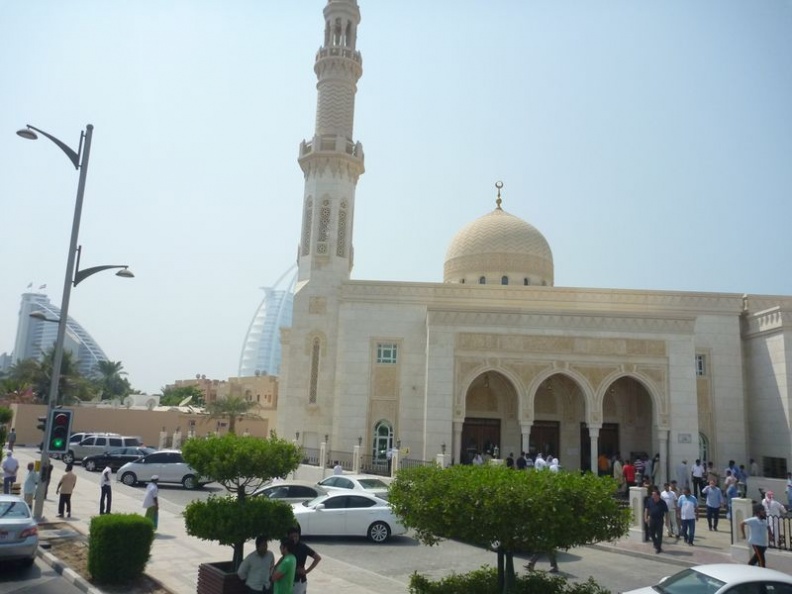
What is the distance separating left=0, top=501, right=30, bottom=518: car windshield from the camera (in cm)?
1019

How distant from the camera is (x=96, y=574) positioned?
878 centimetres

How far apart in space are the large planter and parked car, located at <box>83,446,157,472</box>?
1944cm

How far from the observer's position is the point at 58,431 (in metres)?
11.7

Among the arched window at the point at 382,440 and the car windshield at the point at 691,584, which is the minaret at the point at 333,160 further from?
the car windshield at the point at 691,584

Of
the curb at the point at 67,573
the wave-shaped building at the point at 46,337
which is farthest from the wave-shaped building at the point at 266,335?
the curb at the point at 67,573

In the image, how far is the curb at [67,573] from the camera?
28.6ft

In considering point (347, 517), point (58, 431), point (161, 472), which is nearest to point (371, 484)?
point (347, 517)

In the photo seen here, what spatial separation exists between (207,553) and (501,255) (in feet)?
74.2

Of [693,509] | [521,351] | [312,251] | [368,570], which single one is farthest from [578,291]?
[368,570]

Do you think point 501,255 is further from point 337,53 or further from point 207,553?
point 207,553

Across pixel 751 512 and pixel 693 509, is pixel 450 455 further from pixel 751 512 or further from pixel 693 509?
pixel 751 512

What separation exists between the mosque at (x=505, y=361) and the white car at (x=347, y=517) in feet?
33.1

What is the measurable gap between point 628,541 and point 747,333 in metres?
15.0

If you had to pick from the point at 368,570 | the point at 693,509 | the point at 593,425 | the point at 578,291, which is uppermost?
the point at 578,291
